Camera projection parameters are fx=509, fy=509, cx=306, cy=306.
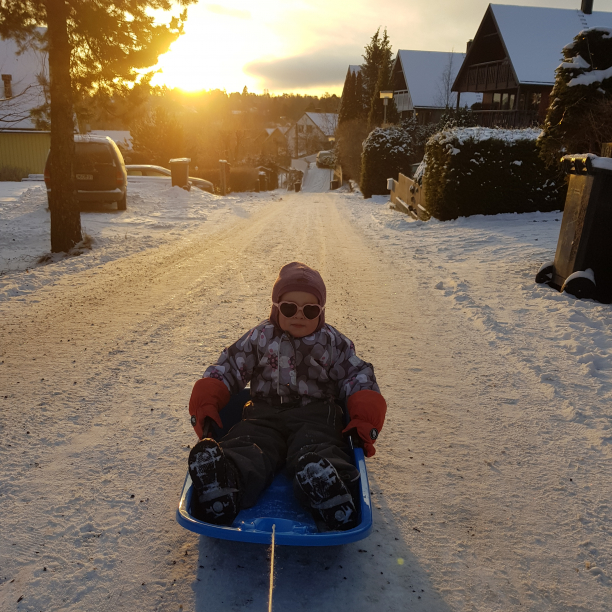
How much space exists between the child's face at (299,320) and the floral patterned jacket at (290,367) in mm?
48

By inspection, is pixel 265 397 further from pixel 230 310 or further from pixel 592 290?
pixel 592 290

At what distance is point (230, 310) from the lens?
18.9 feet

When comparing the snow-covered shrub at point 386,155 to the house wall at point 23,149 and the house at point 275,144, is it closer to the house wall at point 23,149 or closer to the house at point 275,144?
the house wall at point 23,149

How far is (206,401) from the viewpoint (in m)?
2.73

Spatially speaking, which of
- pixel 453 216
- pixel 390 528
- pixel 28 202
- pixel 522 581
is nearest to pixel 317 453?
pixel 390 528

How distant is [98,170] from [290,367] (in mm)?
11754

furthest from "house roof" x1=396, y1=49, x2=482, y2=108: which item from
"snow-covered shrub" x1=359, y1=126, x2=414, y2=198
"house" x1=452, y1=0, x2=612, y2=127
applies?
"snow-covered shrub" x1=359, y1=126, x2=414, y2=198

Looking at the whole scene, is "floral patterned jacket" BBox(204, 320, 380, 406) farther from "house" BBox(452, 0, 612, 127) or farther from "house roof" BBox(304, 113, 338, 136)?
"house roof" BBox(304, 113, 338, 136)

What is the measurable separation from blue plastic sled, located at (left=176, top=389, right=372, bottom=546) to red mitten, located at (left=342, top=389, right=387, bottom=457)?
8 centimetres

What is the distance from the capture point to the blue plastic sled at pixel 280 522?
199cm

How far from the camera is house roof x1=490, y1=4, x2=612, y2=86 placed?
2723cm

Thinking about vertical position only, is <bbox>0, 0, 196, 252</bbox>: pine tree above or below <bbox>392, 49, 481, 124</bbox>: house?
below

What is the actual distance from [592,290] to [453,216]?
747 centimetres

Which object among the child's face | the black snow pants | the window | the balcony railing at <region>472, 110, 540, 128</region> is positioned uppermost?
the balcony railing at <region>472, 110, 540, 128</region>
